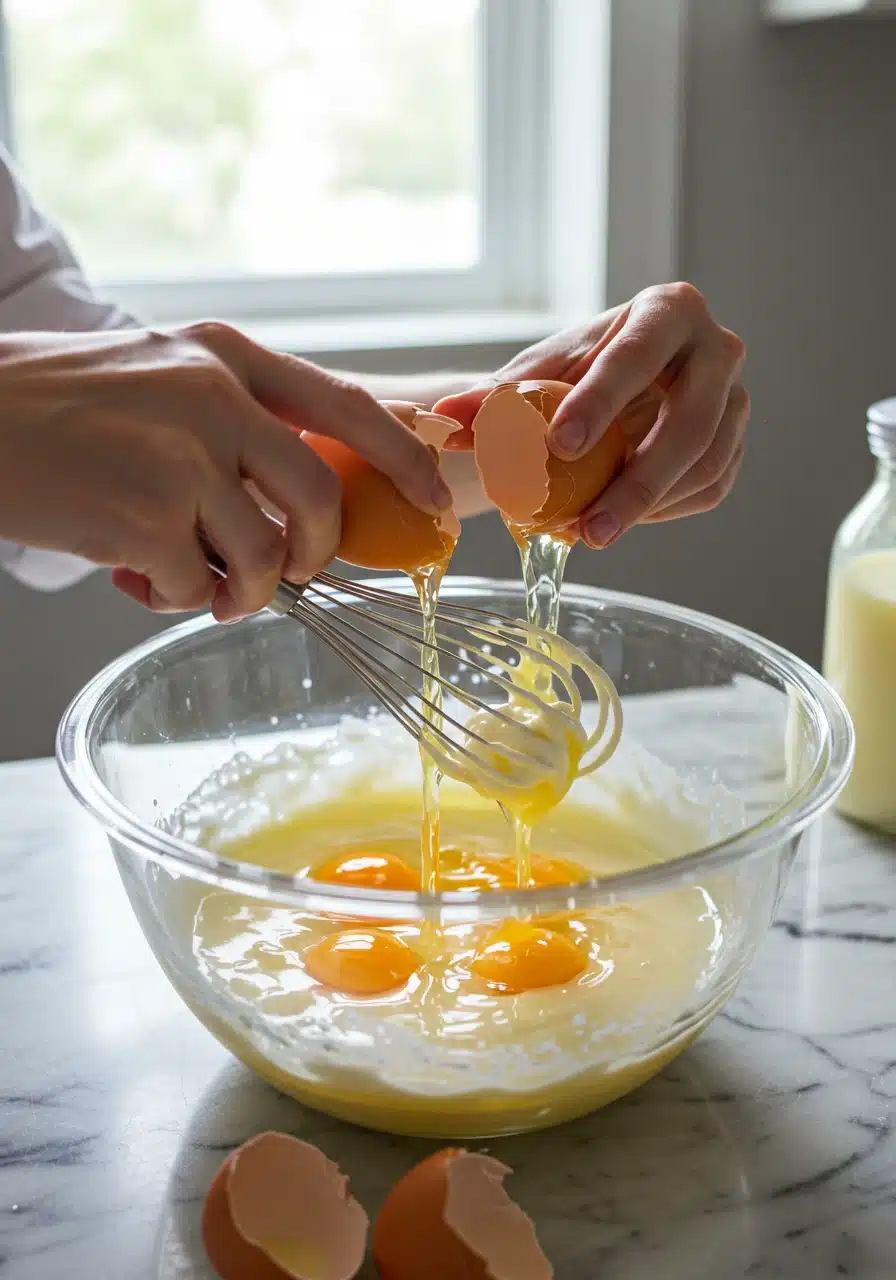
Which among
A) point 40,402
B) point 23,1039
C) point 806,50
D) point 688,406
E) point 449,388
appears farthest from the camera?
point 806,50

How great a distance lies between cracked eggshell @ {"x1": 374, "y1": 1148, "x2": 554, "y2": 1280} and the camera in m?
0.59

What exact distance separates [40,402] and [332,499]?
156 millimetres

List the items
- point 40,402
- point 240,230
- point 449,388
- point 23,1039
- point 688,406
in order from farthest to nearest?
point 240,230 < point 449,388 < point 688,406 < point 23,1039 < point 40,402

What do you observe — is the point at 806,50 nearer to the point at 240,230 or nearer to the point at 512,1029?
the point at 240,230

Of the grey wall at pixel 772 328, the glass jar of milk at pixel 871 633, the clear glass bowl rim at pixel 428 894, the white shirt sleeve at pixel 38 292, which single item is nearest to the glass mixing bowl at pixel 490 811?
the clear glass bowl rim at pixel 428 894

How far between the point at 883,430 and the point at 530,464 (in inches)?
14.1

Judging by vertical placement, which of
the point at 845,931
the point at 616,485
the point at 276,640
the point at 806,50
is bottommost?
the point at 845,931

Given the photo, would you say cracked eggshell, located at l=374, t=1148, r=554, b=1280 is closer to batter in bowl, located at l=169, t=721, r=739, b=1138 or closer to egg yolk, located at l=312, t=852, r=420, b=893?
batter in bowl, located at l=169, t=721, r=739, b=1138

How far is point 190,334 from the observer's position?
73cm

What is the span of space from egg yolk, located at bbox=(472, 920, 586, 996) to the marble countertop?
0.28 ft

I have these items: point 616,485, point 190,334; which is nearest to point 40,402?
point 190,334

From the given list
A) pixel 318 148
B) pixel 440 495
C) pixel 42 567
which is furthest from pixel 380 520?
pixel 318 148

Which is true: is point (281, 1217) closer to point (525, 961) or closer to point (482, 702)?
point (525, 961)

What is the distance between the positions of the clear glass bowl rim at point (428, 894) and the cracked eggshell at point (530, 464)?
0.66 feet
